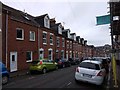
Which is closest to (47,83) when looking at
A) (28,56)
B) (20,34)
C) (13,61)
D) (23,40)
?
(13,61)

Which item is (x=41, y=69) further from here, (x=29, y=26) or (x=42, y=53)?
(x=42, y=53)

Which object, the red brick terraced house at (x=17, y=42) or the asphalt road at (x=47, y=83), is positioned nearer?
the asphalt road at (x=47, y=83)

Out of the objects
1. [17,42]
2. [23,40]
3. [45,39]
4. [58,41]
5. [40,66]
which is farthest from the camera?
[58,41]

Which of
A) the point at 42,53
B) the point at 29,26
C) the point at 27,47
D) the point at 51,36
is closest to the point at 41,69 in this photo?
the point at 27,47

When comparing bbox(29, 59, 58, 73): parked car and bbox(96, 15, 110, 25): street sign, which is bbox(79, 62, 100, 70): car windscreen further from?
bbox(29, 59, 58, 73): parked car

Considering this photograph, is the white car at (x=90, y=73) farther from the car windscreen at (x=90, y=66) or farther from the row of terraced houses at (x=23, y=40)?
the row of terraced houses at (x=23, y=40)

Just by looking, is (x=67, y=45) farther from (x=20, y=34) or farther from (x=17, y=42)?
(x=17, y=42)

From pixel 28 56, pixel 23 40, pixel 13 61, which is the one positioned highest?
pixel 23 40

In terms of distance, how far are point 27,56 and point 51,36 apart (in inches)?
366

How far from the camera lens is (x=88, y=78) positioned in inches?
432

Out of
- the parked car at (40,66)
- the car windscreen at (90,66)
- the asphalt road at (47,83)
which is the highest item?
the car windscreen at (90,66)

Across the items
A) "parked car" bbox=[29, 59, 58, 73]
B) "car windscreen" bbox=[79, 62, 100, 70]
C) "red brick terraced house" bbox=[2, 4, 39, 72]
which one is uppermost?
"red brick terraced house" bbox=[2, 4, 39, 72]

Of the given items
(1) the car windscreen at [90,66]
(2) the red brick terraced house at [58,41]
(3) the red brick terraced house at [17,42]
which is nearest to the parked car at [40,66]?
(3) the red brick terraced house at [17,42]

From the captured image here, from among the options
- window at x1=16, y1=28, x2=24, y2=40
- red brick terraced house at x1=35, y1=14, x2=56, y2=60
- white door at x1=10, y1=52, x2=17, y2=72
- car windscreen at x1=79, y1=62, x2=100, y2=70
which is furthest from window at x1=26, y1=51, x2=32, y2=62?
car windscreen at x1=79, y1=62, x2=100, y2=70
